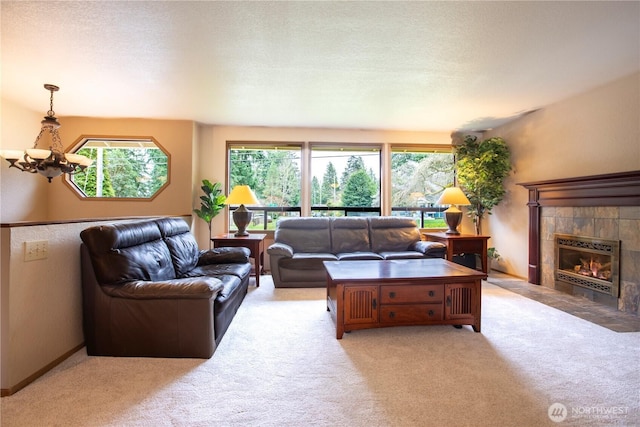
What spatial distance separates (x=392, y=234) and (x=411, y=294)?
218 centimetres

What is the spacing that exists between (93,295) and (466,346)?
2848 millimetres

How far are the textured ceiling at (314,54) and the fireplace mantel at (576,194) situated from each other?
3.57ft

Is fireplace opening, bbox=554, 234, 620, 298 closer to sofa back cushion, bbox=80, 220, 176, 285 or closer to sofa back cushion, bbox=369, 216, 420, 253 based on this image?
sofa back cushion, bbox=369, 216, 420, 253

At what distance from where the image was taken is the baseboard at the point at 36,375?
168 centimetres

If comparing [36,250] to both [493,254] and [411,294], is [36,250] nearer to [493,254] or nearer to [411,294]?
[411,294]

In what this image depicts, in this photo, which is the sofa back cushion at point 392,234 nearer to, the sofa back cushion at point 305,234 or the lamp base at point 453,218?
the lamp base at point 453,218

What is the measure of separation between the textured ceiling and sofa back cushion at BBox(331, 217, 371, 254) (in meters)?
1.73

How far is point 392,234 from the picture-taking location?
4.64 meters

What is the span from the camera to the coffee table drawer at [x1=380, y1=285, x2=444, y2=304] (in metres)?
2.50

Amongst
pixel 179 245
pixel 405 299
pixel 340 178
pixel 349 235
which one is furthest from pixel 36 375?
pixel 340 178

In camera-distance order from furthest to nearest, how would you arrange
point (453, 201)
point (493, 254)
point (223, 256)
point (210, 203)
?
point (493, 254)
point (210, 203)
point (453, 201)
point (223, 256)

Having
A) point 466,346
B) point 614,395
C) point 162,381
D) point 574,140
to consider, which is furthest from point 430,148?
point 162,381

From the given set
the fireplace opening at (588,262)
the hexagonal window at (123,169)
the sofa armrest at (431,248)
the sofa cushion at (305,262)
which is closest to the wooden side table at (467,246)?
the sofa armrest at (431,248)

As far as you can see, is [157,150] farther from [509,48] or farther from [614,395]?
[614,395]
